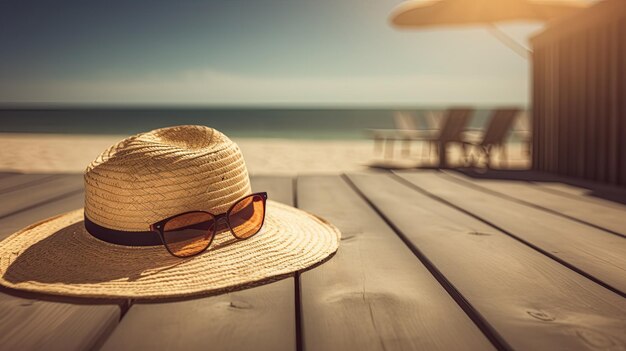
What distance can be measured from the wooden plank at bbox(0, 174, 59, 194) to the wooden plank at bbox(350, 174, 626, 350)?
193 centimetres

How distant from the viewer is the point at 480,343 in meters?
0.68

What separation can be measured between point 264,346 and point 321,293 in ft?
0.70

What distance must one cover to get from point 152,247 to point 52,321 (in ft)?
1.09

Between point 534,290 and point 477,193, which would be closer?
point 534,290

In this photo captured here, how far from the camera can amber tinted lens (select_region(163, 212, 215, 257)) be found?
1.03 metres

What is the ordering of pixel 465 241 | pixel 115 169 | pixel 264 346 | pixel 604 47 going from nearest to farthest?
pixel 264 346 < pixel 115 169 < pixel 465 241 < pixel 604 47

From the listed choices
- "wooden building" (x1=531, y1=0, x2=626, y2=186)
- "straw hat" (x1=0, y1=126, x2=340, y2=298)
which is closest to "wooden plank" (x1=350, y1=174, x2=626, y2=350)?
"straw hat" (x1=0, y1=126, x2=340, y2=298)

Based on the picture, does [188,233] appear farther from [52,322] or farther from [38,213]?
[38,213]

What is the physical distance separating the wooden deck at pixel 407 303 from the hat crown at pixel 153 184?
274 mm

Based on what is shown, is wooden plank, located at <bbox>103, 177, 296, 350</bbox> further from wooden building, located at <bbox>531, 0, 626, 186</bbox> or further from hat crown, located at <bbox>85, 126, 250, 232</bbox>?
wooden building, located at <bbox>531, 0, 626, 186</bbox>

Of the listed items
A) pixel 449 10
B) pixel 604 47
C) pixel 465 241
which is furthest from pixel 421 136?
pixel 465 241

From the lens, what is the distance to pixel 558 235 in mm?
1316

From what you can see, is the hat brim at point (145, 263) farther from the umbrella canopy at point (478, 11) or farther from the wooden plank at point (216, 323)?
the umbrella canopy at point (478, 11)

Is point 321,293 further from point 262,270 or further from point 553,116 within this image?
point 553,116
